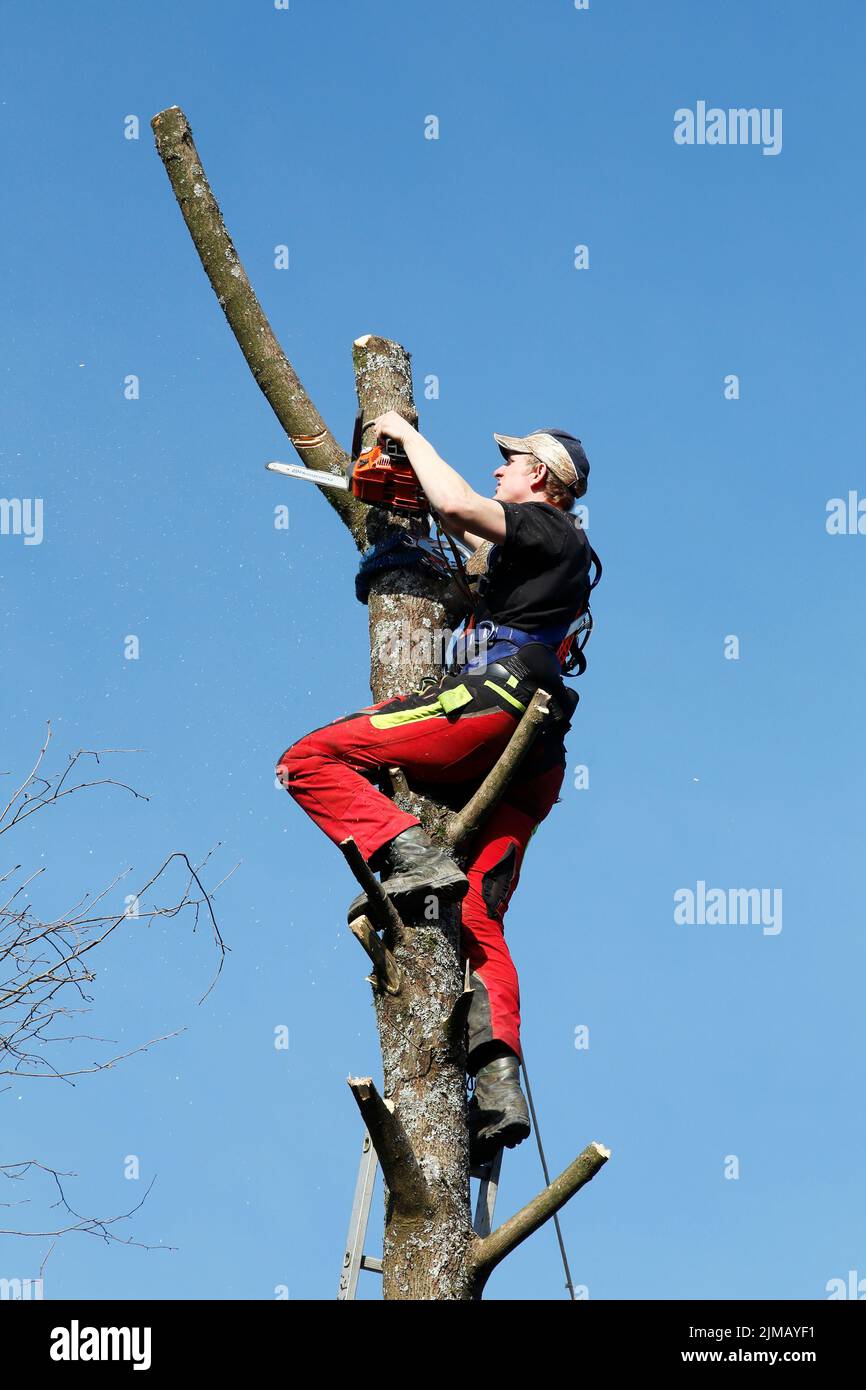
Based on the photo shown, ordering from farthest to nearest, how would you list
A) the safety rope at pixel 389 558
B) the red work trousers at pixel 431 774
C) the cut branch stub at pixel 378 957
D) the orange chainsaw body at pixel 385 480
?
the safety rope at pixel 389 558 → the orange chainsaw body at pixel 385 480 → the red work trousers at pixel 431 774 → the cut branch stub at pixel 378 957

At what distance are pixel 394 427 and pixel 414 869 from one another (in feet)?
4.84

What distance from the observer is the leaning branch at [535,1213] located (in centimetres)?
420

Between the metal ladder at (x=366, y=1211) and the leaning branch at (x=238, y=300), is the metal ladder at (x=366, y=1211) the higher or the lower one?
the lower one

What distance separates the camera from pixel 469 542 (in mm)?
5582

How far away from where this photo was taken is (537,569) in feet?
16.6

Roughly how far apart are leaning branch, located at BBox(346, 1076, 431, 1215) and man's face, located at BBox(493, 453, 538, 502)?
2110 millimetres

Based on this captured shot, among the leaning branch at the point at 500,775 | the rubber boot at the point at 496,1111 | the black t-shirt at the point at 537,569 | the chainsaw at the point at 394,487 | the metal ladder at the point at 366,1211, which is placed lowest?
the metal ladder at the point at 366,1211

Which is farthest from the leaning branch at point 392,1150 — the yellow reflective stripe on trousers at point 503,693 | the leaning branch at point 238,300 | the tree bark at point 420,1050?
the leaning branch at point 238,300

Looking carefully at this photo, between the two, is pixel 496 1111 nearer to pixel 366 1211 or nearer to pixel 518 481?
pixel 366 1211

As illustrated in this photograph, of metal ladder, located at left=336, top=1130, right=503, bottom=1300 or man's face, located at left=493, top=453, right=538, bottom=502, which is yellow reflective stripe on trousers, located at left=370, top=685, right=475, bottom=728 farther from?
metal ladder, located at left=336, top=1130, right=503, bottom=1300

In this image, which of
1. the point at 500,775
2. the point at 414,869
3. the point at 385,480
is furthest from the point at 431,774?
the point at 385,480

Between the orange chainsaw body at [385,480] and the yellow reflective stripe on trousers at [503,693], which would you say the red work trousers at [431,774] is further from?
the orange chainsaw body at [385,480]

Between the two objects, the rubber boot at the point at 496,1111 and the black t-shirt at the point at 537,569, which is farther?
the black t-shirt at the point at 537,569
